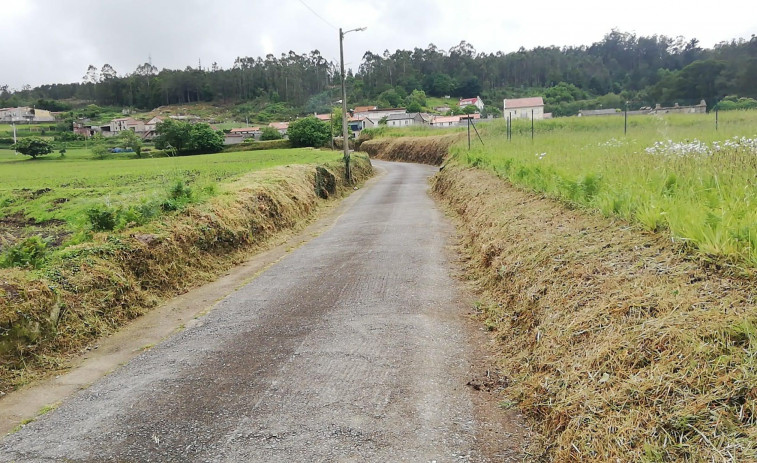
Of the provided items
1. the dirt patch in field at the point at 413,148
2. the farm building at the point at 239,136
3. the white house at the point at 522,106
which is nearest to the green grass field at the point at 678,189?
the dirt patch in field at the point at 413,148

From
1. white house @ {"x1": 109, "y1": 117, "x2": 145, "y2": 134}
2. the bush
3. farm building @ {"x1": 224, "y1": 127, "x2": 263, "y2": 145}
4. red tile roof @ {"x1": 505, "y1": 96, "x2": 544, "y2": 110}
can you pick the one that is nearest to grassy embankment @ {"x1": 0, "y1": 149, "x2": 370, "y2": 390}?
the bush

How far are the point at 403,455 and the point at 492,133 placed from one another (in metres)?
32.1

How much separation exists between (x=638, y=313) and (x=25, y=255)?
6.82 m

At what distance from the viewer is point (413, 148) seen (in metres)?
50.2

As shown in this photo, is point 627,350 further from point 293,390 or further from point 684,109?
point 684,109

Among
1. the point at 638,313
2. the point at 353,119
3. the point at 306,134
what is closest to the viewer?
the point at 638,313

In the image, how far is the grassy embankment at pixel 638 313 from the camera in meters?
2.75

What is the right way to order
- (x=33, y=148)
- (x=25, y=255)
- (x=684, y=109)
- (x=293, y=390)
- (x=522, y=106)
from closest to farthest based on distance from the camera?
(x=293, y=390), (x=25, y=255), (x=684, y=109), (x=33, y=148), (x=522, y=106)

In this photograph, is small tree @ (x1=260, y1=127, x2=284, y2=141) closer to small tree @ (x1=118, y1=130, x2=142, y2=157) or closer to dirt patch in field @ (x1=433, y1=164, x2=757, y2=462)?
small tree @ (x1=118, y1=130, x2=142, y2=157)

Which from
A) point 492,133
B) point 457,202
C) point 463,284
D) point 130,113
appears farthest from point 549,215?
point 130,113

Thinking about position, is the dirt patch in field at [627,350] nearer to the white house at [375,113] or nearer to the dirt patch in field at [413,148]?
the dirt patch in field at [413,148]

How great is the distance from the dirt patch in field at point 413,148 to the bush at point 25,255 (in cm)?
3505

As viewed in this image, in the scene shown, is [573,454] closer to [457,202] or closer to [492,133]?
[457,202]

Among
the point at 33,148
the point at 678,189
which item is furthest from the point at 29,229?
the point at 33,148
